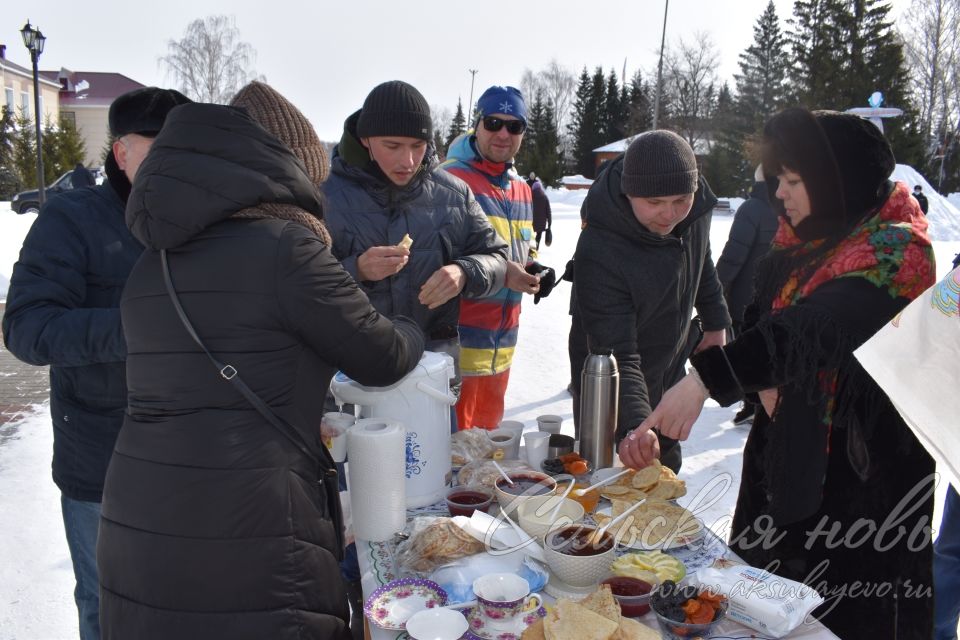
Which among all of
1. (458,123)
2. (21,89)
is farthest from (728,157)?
(21,89)

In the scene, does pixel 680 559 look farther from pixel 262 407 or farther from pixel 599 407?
pixel 262 407

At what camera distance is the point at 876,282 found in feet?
5.36

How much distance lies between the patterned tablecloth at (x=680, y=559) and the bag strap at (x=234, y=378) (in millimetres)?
397

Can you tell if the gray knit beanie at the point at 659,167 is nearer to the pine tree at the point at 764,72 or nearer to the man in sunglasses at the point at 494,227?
the man in sunglasses at the point at 494,227

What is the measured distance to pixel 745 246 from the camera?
4.65m

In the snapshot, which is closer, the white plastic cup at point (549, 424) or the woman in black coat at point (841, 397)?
the woman in black coat at point (841, 397)

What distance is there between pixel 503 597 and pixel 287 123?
1.18m

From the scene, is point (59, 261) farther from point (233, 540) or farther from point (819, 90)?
point (819, 90)

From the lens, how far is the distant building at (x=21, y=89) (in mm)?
42875

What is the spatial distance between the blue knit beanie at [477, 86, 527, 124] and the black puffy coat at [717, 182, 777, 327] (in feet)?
5.72

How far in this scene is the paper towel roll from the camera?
5.31 ft

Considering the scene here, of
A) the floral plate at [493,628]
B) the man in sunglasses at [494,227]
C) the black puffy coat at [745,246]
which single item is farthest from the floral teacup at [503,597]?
the black puffy coat at [745,246]

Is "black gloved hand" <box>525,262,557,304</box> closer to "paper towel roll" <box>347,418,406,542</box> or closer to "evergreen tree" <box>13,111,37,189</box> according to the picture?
"paper towel roll" <box>347,418,406,542</box>

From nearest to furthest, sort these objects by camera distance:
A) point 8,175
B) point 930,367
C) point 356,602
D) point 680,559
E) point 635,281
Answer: point 930,367, point 680,559, point 356,602, point 635,281, point 8,175
